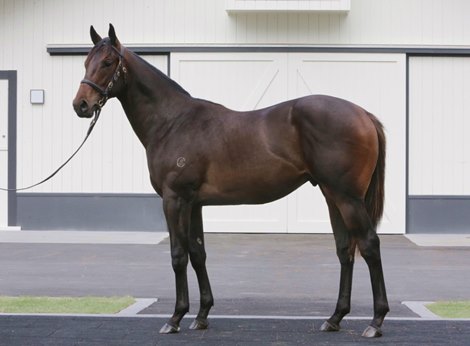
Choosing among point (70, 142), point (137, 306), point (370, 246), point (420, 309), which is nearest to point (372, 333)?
point (370, 246)

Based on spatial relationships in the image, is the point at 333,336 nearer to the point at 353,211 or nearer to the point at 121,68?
the point at 353,211

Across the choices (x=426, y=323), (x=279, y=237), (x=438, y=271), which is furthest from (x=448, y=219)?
(x=426, y=323)

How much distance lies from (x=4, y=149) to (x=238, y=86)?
4316mm

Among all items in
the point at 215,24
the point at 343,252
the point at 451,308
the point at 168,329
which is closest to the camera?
the point at 168,329

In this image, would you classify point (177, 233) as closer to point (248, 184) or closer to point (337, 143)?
point (248, 184)

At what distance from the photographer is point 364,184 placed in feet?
22.9

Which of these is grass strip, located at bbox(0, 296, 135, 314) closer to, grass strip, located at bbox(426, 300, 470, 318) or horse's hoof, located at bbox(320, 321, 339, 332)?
horse's hoof, located at bbox(320, 321, 339, 332)

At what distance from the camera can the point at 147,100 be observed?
753cm

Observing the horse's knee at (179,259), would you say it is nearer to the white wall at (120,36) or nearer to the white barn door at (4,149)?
the white wall at (120,36)

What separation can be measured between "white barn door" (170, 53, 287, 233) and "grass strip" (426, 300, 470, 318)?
23.4 feet

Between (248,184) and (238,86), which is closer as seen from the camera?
(248,184)

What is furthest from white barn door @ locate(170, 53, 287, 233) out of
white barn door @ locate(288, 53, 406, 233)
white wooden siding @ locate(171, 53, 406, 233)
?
white barn door @ locate(288, 53, 406, 233)

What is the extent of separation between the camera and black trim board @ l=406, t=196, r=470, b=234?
15.8m

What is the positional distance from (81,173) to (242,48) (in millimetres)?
3589
